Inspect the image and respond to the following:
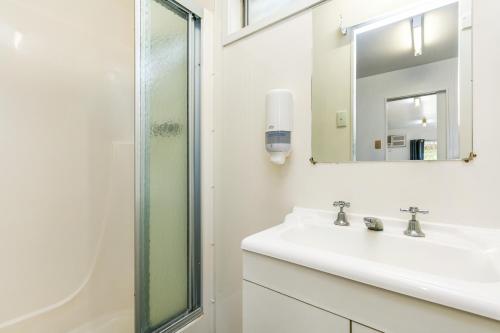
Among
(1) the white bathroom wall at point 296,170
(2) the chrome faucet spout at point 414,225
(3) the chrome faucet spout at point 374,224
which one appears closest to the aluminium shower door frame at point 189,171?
(1) the white bathroom wall at point 296,170

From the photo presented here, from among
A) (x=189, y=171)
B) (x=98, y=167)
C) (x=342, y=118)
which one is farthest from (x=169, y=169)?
(x=342, y=118)

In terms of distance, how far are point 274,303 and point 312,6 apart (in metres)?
1.14

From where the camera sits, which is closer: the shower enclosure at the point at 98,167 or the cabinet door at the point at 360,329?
the cabinet door at the point at 360,329

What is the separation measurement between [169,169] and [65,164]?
0.70 meters

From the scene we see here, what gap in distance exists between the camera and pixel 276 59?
3.74 ft

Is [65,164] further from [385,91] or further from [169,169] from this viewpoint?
[385,91]

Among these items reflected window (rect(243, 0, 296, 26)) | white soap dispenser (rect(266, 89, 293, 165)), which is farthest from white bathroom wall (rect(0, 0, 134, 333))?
white soap dispenser (rect(266, 89, 293, 165))

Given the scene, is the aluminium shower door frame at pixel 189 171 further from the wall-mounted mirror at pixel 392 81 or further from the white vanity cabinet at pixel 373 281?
the wall-mounted mirror at pixel 392 81

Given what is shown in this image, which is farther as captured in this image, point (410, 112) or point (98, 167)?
point (98, 167)

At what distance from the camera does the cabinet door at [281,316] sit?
23.3 inches

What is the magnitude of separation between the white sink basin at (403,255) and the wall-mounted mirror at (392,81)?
0.80 feet

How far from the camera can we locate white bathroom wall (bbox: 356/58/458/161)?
79cm

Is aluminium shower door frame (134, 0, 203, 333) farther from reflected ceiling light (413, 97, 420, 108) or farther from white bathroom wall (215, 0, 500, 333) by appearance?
reflected ceiling light (413, 97, 420, 108)

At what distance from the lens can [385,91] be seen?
915mm
